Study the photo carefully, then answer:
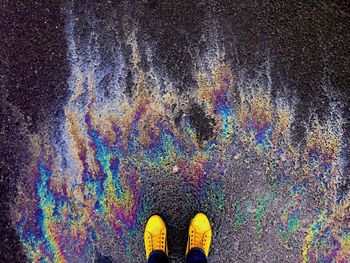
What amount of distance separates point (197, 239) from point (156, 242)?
27cm

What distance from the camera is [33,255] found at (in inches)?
101

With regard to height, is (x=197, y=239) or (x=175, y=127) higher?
(x=175, y=127)

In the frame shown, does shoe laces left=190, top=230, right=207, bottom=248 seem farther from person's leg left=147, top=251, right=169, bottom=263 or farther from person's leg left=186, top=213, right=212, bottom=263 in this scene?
person's leg left=147, top=251, right=169, bottom=263

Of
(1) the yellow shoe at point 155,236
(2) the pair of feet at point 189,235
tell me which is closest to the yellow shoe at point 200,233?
(2) the pair of feet at point 189,235

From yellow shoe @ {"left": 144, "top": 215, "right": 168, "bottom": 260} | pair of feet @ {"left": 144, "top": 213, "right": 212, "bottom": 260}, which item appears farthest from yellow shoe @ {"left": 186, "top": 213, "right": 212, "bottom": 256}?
yellow shoe @ {"left": 144, "top": 215, "right": 168, "bottom": 260}

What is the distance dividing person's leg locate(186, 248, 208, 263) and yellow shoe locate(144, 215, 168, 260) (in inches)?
6.8

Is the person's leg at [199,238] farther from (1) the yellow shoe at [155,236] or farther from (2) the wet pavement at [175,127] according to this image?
(1) the yellow shoe at [155,236]

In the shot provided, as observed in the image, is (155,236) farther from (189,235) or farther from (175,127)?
(175,127)

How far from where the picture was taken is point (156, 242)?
8.13 feet

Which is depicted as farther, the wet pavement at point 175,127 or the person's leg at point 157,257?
the wet pavement at point 175,127

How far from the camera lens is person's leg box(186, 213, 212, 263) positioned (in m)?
2.44

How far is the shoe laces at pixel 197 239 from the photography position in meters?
2.46

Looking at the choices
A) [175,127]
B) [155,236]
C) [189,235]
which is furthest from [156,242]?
[175,127]

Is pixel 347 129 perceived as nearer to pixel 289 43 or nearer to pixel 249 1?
pixel 289 43
